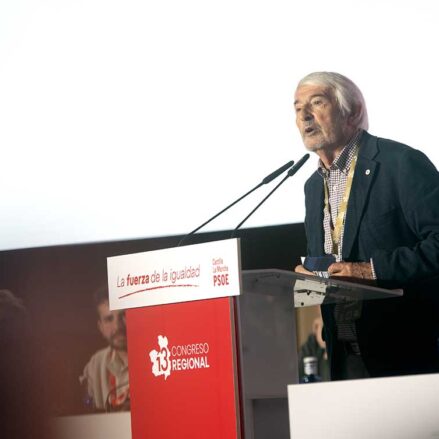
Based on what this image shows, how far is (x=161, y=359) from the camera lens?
3.17 m

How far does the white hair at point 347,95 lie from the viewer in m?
4.48

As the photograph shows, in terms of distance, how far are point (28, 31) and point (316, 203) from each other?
1994 mm

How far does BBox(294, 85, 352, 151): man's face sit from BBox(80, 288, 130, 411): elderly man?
5.07 ft

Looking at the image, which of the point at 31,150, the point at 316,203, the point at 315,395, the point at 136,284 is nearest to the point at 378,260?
the point at 316,203

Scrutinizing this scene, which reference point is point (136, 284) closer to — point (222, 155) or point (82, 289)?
point (222, 155)

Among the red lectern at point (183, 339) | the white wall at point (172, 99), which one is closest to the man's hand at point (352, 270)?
the white wall at point (172, 99)

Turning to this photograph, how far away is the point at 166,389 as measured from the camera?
3.14m

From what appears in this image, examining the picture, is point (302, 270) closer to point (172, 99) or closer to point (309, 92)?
point (309, 92)

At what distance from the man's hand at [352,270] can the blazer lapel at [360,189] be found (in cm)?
11

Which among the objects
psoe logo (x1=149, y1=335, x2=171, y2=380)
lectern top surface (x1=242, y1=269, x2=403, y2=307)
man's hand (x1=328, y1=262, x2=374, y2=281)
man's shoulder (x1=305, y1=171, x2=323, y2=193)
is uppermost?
man's shoulder (x1=305, y1=171, x2=323, y2=193)

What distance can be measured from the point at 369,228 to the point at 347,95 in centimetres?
65

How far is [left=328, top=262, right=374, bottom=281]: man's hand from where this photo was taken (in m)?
4.18

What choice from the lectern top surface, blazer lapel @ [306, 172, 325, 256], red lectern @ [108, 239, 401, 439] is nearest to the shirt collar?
blazer lapel @ [306, 172, 325, 256]

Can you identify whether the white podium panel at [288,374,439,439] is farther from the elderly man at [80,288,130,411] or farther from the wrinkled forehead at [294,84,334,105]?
the elderly man at [80,288,130,411]
